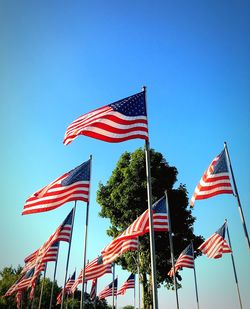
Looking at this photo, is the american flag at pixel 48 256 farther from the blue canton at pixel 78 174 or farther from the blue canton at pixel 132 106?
the blue canton at pixel 132 106

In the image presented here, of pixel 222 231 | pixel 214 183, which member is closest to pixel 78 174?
pixel 214 183

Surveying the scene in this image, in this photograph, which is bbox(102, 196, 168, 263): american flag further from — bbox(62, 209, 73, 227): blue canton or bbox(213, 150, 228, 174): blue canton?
bbox(213, 150, 228, 174): blue canton

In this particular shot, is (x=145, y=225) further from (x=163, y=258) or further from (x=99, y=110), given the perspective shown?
(x=163, y=258)

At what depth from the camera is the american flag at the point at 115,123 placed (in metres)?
9.09

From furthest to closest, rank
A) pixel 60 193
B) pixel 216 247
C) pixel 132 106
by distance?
pixel 216 247 < pixel 60 193 < pixel 132 106

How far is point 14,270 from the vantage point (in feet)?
259

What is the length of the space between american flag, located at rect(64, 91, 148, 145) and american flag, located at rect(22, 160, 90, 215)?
313cm

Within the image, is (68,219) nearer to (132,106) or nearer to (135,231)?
(135,231)

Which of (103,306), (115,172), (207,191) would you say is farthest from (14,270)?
(207,191)

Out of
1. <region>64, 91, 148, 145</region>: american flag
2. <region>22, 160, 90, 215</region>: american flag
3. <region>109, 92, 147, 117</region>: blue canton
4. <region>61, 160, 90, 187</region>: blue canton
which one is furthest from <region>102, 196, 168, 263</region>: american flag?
<region>109, 92, 147, 117</region>: blue canton

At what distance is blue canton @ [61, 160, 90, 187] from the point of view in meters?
12.7

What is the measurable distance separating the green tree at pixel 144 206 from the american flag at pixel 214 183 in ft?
51.8

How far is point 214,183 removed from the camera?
427 inches

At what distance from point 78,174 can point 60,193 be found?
5.26ft
